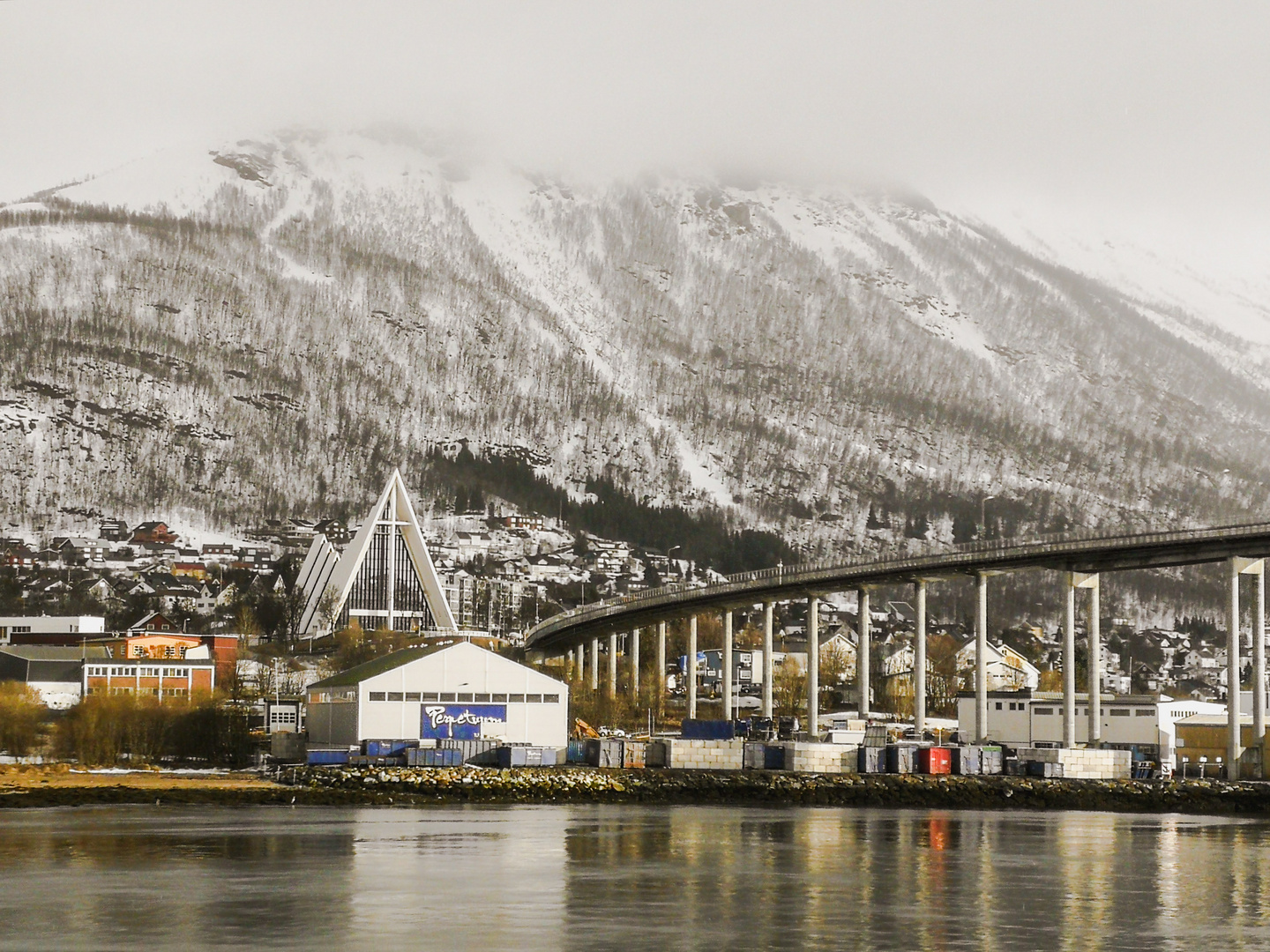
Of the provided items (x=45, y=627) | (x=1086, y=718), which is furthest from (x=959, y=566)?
(x=45, y=627)

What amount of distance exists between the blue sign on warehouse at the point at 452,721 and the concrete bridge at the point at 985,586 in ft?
88.4

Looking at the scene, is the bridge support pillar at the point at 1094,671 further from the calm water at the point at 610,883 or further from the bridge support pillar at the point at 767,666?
the bridge support pillar at the point at 767,666

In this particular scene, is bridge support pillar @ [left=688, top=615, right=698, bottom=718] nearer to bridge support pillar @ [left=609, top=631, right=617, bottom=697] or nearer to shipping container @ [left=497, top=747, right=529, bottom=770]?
bridge support pillar @ [left=609, top=631, right=617, bottom=697]

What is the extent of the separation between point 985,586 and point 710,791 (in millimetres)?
39039

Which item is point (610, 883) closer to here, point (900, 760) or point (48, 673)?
point (900, 760)

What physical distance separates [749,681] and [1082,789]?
4523 inches

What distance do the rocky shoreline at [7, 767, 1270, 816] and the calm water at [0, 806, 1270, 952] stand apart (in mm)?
9342

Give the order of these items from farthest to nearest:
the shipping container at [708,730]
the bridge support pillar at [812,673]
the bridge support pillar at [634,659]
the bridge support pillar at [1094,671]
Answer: the bridge support pillar at [634,659] < the bridge support pillar at [812,673] < the shipping container at [708,730] < the bridge support pillar at [1094,671]

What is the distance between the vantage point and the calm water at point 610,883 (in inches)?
1336

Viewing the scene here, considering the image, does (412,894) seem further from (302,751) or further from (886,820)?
(302,751)

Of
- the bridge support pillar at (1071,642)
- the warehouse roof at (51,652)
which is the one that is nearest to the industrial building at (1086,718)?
the bridge support pillar at (1071,642)

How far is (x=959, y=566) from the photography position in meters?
102

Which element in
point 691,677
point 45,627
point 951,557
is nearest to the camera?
point 951,557

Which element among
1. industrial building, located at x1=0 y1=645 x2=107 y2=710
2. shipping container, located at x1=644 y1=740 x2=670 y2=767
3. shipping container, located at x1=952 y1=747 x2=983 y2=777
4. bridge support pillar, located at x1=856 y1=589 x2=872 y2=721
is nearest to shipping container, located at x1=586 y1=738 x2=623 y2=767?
shipping container, located at x1=644 y1=740 x2=670 y2=767
